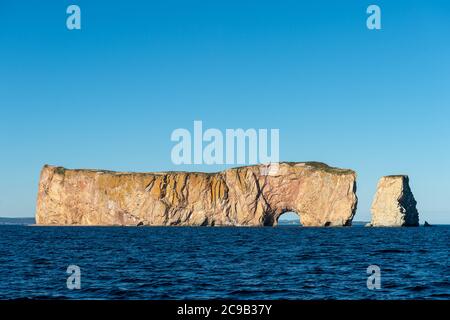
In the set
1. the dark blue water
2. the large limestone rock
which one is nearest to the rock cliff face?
the large limestone rock

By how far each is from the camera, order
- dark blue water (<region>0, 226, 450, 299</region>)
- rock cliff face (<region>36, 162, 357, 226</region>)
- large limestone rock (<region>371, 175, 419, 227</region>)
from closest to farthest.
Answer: dark blue water (<region>0, 226, 450, 299</region>)
large limestone rock (<region>371, 175, 419, 227</region>)
rock cliff face (<region>36, 162, 357, 226</region>)

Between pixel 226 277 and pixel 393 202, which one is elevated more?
pixel 226 277

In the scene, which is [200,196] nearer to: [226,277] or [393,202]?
[393,202]

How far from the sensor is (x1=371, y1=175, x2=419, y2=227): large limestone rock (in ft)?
476

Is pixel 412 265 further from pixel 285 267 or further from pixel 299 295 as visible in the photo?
pixel 299 295

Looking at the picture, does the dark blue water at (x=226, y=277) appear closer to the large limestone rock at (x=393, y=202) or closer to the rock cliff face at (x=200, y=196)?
the large limestone rock at (x=393, y=202)

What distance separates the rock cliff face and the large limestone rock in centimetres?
865

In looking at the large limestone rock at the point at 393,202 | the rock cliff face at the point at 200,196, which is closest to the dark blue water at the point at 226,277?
the large limestone rock at the point at 393,202

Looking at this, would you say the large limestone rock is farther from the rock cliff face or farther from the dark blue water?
the dark blue water

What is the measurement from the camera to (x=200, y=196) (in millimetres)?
158125

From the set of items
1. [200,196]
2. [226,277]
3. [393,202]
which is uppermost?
[226,277]

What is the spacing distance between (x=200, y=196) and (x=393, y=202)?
177 ft

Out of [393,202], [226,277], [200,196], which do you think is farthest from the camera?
[200,196]

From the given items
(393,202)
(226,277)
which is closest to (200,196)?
(393,202)
